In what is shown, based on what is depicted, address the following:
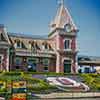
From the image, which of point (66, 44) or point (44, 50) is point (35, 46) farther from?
point (66, 44)

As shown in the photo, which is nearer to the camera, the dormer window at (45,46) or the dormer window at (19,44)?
the dormer window at (19,44)

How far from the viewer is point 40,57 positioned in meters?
41.5

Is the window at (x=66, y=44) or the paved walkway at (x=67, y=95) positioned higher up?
the window at (x=66, y=44)

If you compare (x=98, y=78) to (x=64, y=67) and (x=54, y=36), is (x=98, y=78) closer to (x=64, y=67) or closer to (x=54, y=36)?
(x=64, y=67)

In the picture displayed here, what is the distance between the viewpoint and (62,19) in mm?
44062

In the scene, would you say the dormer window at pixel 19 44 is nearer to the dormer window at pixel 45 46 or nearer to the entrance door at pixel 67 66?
the dormer window at pixel 45 46

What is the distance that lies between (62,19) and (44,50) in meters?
5.59

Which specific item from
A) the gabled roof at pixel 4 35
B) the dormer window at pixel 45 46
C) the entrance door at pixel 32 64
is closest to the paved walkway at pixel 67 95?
the entrance door at pixel 32 64

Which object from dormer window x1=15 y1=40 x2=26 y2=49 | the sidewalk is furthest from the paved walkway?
dormer window x1=15 y1=40 x2=26 y2=49

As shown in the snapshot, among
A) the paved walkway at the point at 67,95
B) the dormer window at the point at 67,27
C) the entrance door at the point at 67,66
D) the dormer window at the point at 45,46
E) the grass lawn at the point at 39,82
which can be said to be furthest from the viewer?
the dormer window at the point at 67,27

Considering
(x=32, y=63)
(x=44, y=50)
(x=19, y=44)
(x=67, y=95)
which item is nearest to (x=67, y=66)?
(x=44, y=50)

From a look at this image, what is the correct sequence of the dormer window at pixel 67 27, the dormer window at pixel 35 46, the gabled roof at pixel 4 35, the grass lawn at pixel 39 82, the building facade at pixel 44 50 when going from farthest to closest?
the dormer window at pixel 67 27 < the dormer window at pixel 35 46 < the building facade at pixel 44 50 < the gabled roof at pixel 4 35 < the grass lawn at pixel 39 82

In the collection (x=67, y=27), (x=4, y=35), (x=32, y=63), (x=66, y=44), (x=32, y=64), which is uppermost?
(x=67, y=27)

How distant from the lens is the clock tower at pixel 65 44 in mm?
42156
